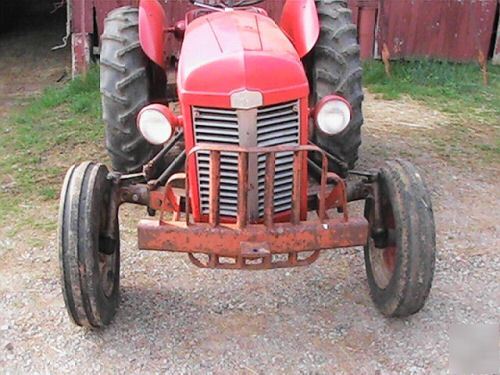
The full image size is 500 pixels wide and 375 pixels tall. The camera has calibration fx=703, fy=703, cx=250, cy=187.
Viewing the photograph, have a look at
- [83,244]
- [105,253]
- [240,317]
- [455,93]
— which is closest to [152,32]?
Answer: [105,253]

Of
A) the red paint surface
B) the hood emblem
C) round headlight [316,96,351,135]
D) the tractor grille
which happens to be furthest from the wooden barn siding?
the hood emblem

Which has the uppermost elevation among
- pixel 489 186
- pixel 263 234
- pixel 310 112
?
pixel 310 112

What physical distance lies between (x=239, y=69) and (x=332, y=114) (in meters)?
0.54

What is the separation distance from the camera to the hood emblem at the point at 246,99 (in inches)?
127

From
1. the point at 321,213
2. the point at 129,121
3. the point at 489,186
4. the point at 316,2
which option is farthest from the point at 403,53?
the point at 321,213

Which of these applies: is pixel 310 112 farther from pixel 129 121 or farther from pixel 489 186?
pixel 489 186

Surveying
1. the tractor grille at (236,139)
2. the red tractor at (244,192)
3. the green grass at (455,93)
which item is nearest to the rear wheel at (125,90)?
the red tractor at (244,192)

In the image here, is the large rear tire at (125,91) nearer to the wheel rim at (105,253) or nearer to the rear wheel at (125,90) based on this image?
the rear wheel at (125,90)

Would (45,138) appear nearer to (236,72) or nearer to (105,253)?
(105,253)

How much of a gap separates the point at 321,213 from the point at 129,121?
1.50 m

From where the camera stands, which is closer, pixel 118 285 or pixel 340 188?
pixel 340 188

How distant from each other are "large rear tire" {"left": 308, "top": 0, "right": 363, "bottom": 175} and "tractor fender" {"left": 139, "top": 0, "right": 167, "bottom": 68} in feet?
3.16

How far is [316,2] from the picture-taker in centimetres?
486

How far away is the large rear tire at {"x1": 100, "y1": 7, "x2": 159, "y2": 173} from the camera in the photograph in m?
4.21
